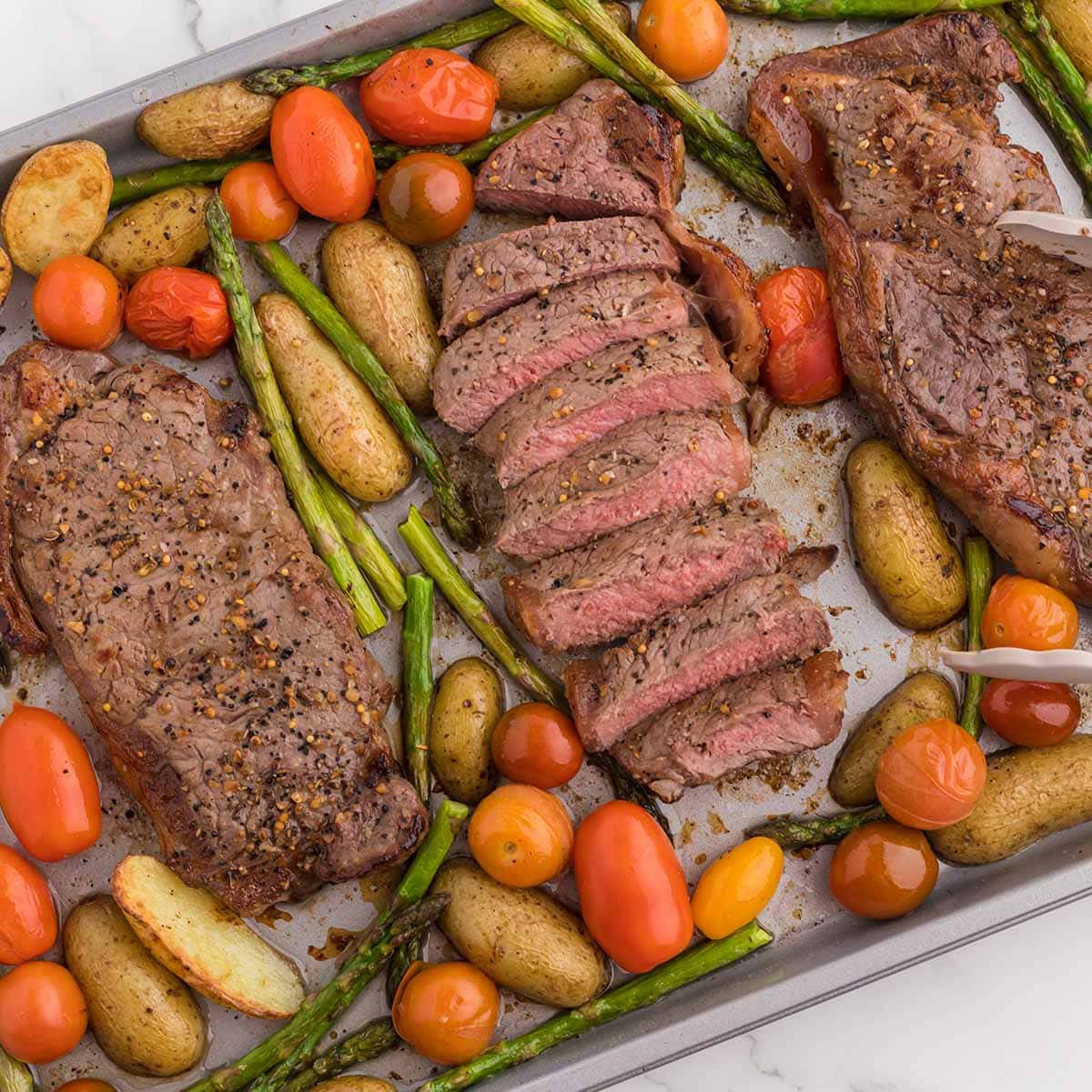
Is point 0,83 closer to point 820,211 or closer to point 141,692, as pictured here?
point 141,692

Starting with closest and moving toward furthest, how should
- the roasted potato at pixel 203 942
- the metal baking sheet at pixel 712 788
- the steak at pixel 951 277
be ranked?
the roasted potato at pixel 203 942 → the metal baking sheet at pixel 712 788 → the steak at pixel 951 277

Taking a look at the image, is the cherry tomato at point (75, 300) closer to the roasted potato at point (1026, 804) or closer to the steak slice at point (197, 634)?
the steak slice at point (197, 634)

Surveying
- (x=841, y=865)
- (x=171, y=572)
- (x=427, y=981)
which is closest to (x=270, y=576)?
(x=171, y=572)

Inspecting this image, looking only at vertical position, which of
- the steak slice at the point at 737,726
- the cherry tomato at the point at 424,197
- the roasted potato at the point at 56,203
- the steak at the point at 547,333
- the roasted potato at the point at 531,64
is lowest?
the steak slice at the point at 737,726

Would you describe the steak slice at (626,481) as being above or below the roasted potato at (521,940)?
above

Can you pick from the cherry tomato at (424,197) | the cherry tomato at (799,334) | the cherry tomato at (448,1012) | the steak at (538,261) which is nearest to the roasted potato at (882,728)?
the cherry tomato at (799,334)

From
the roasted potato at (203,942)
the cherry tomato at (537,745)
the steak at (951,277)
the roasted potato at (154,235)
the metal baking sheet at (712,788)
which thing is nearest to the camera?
the roasted potato at (203,942)

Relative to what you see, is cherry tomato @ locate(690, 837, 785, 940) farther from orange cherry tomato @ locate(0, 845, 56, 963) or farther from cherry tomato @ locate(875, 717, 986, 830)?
orange cherry tomato @ locate(0, 845, 56, 963)
